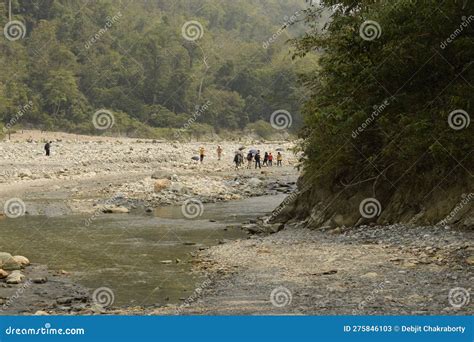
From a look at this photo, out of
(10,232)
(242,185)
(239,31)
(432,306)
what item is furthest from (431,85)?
(239,31)

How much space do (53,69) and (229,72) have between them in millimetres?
33886

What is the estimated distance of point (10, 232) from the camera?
813 inches

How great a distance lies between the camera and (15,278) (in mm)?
13742

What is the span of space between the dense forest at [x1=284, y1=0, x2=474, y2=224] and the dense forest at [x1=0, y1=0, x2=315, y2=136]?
200 feet

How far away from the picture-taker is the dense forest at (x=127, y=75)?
8662 centimetres

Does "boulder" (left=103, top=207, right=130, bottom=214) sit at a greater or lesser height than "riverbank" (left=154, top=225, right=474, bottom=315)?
lesser

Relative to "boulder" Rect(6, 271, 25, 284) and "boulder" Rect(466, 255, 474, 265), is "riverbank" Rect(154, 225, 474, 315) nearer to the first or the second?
"boulder" Rect(466, 255, 474, 265)

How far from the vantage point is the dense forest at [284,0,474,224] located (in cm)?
1593

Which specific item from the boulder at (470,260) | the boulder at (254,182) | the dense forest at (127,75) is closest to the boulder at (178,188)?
the boulder at (254,182)

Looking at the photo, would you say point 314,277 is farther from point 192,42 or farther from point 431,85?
point 192,42

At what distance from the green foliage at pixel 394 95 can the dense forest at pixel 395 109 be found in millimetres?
27

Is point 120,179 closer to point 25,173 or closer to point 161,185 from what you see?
point 25,173

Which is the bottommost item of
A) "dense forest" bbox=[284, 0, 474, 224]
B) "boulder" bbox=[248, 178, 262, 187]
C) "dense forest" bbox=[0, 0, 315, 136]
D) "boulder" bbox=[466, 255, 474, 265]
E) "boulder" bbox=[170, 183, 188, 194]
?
"boulder" bbox=[170, 183, 188, 194]

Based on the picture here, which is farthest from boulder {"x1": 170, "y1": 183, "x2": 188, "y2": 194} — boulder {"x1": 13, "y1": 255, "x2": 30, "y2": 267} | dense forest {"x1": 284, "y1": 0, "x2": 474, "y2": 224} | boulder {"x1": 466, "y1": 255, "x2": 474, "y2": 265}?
boulder {"x1": 466, "y1": 255, "x2": 474, "y2": 265}
